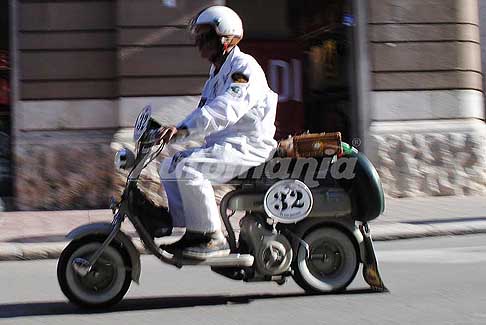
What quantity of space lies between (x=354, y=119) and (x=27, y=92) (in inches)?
Answer: 193

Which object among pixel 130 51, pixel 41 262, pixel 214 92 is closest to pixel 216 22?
pixel 214 92

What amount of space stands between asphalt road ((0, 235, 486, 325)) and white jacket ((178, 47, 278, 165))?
3.45ft

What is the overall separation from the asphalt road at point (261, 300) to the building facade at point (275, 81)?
380cm

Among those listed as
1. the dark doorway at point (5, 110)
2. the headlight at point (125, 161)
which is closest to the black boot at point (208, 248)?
the headlight at point (125, 161)

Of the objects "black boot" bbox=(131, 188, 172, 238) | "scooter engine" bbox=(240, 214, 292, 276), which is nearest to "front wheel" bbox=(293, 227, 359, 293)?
"scooter engine" bbox=(240, 214, 292, 276)

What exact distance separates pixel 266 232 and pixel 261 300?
1.72ft

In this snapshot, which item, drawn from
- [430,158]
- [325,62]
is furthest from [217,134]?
[325,62]

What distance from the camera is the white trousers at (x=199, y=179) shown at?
5.21 meters

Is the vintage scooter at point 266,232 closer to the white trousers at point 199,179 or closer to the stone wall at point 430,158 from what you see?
the white trousers at point 199,179

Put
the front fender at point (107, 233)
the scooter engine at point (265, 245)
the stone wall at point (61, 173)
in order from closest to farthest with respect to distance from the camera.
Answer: the front fender at point (107, 233), the scooter engine at point (265, 245), the stone wall at point (61, 173)

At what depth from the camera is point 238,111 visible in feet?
17.1

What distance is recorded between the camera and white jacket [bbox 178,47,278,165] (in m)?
5.19

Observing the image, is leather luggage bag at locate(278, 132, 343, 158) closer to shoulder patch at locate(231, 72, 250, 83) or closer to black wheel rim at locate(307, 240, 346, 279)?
shoulder patch at locate(231, 72, 250, 83)

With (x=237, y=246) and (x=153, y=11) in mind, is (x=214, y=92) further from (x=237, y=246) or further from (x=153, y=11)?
(x=153, y=11)
